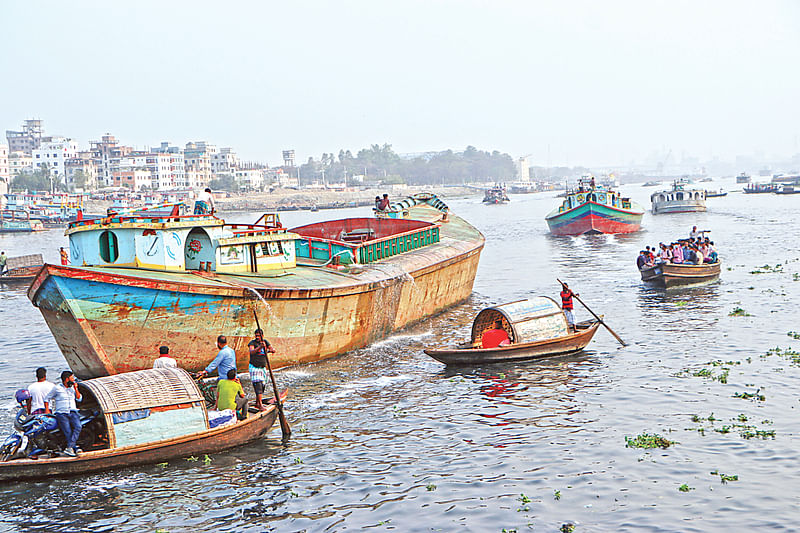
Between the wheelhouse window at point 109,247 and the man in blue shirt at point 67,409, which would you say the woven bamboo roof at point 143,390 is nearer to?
the man in blue shirt at point 67,409

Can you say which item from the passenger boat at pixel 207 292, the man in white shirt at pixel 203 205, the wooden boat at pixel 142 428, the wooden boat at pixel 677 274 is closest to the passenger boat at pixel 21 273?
the passenger boat at pixel 207 292

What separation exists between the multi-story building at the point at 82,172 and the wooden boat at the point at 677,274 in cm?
15414

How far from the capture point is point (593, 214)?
221 ft

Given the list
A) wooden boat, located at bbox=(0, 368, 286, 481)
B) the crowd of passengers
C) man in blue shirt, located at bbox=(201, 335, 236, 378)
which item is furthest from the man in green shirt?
the crowd of passengers

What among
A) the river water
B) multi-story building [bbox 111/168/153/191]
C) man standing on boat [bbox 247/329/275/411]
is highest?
multi-story building [bbox 111/168/153/191]

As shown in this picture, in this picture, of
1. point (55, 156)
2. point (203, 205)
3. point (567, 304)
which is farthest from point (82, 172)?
point (567, 304)

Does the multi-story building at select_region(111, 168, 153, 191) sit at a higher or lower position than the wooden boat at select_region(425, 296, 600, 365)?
higher

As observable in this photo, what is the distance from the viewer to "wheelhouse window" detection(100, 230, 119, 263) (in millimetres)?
21016

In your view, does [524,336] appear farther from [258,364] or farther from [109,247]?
[109,247]

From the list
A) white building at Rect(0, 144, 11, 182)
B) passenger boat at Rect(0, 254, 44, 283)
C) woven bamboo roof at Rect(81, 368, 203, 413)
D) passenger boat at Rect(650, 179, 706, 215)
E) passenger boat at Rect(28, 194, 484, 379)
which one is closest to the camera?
woven bamboo roof at Rect(81, 368, 203, 413)

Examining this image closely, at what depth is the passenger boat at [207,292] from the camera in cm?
1805

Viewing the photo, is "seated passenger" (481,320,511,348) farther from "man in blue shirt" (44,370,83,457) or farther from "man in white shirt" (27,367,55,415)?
"man in white shirt" (27,367,55,415)

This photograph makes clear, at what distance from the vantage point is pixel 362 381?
21078 millimetres

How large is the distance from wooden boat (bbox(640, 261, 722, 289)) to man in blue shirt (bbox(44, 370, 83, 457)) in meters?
26.5
